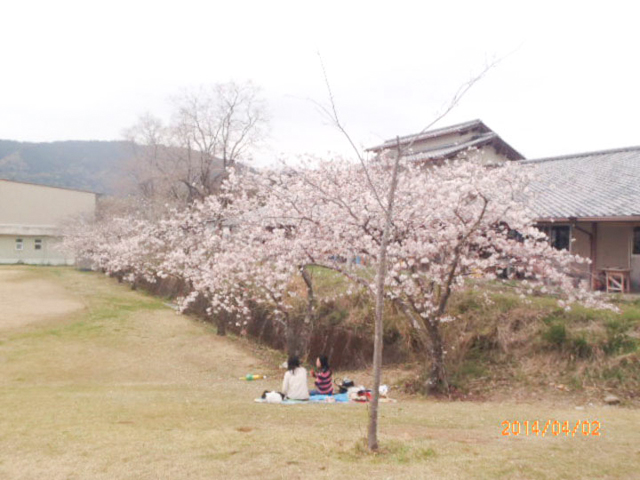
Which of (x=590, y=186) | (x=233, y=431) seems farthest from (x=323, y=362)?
(x=590, y=186)

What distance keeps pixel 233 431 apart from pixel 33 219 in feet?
160

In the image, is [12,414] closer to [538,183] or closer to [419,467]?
[419,467]

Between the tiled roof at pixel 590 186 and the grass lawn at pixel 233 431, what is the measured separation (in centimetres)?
662

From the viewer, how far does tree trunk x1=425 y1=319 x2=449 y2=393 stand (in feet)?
29.7

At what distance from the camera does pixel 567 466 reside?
14.8 feet

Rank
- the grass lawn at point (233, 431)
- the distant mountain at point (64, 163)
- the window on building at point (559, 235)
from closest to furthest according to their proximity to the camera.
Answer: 1. the grass lawn at point (233, 431)
2. the window on building at point (559, 235)
3. the distant mountain at point (64, 163)

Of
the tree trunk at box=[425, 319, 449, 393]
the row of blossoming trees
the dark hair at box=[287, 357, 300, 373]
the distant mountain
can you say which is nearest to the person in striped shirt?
the dark hair at box=[287, 357, 300, 373]

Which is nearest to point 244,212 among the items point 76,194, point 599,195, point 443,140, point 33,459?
point 33,459

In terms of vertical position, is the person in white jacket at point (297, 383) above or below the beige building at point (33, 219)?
below

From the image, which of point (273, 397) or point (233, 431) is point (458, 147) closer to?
point (273, 397)

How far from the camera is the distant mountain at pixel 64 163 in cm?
7262

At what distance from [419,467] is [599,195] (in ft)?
40.1
